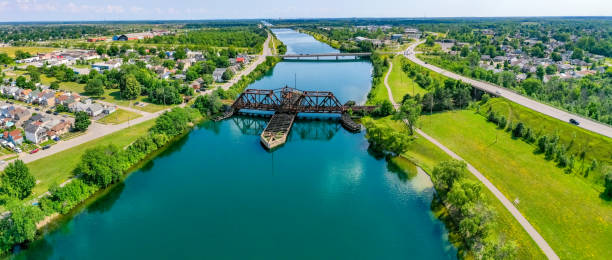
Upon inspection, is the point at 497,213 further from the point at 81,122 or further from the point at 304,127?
the point at 81,122

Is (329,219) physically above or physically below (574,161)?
below

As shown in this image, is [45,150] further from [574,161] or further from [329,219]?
[574,161]

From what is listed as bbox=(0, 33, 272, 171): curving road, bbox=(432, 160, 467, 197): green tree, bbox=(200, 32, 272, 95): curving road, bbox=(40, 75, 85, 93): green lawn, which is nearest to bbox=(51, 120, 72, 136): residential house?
bbox=(0, 33, 272, 171): curving road

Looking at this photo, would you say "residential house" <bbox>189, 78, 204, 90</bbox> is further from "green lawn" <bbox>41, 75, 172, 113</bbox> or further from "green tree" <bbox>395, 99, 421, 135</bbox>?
"green tree" <bbox>395, 99, 421, 135</bbox>

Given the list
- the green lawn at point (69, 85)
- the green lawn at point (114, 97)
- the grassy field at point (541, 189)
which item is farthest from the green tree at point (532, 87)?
the green lawn at point (69, 85)

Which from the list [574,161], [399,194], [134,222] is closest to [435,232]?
[399,194]

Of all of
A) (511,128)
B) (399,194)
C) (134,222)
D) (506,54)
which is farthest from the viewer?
(506,54)

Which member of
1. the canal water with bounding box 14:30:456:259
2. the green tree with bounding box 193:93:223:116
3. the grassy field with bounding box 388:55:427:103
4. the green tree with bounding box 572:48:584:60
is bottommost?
the canal water with bounding box 14:30:456:259

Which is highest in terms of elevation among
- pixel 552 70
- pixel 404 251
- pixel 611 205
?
pixel 552 70
